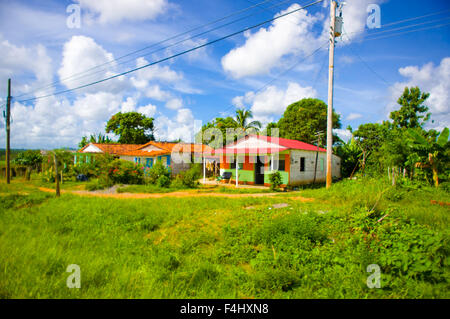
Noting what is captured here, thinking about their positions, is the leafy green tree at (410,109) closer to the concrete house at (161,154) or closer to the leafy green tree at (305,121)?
the leafy green tree at (305,121)

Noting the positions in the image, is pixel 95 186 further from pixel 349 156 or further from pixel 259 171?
pixel 349 156

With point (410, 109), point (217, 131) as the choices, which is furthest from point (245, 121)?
point (410, 109)

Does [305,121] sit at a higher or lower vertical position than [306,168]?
higher

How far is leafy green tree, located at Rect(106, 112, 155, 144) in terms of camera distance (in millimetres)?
37125

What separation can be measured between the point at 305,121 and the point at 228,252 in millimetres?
27752

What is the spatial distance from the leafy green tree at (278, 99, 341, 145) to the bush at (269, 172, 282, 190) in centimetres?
1700

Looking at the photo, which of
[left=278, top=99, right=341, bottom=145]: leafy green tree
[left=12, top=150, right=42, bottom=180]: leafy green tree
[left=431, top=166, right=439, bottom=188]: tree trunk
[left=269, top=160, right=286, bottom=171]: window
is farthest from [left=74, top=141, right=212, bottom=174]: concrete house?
[left=431, top=166, right=439, bottom=188]: tree trunk

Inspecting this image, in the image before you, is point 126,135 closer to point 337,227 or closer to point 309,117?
point 309,117

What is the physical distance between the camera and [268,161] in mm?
15984

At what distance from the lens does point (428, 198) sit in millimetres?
8656

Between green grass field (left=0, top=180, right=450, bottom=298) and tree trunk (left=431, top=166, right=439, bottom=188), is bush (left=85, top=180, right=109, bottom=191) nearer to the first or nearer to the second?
green grass field (left=0, top=180, right=450, bottom=298)
